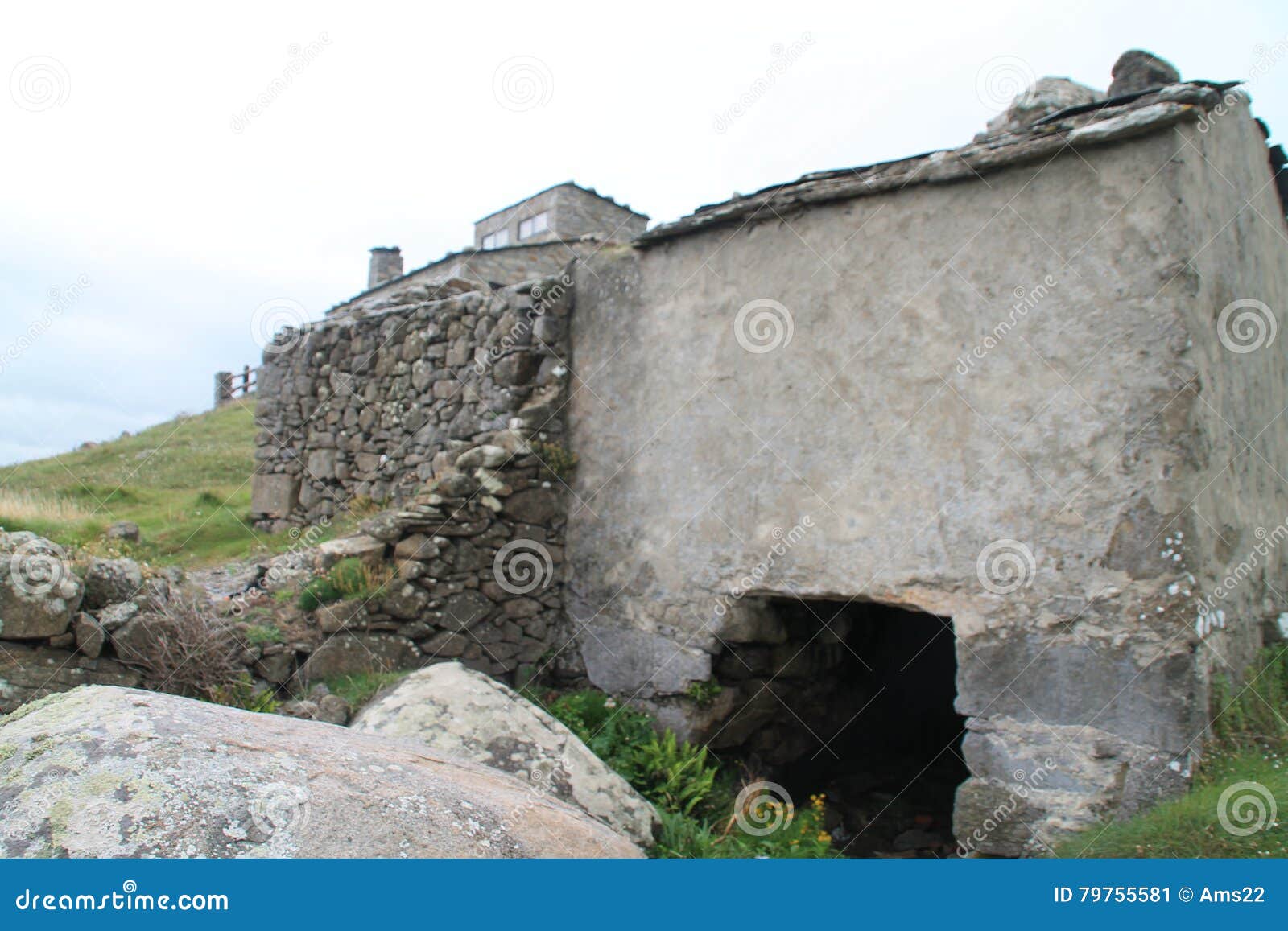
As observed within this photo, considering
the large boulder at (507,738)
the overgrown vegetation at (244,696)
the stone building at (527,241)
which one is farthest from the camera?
the stone building at (527,241)

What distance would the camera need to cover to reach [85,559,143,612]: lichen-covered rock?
5.34 metres

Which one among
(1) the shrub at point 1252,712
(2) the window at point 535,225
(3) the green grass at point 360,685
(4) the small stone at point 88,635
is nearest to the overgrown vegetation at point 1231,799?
(1) the shrub at point 1252,712

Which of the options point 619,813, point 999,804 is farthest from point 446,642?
point 999,804

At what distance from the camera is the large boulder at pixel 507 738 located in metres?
4.85

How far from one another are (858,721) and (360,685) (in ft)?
14.8

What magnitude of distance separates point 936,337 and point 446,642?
A: 13.9 feet

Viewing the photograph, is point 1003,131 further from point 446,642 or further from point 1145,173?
point 446,642

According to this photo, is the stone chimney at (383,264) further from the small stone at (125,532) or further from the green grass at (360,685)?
the green grass at (360,685)

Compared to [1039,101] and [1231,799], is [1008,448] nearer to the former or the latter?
[1231,799]

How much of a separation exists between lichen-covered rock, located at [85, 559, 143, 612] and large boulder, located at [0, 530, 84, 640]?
106mm

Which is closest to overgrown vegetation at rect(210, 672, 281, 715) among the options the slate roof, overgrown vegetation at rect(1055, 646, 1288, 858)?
the slate roof

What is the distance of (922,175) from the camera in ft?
18.1

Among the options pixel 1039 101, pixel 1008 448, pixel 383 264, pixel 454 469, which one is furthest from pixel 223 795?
pixel 383 264

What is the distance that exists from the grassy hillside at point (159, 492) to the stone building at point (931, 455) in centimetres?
433
